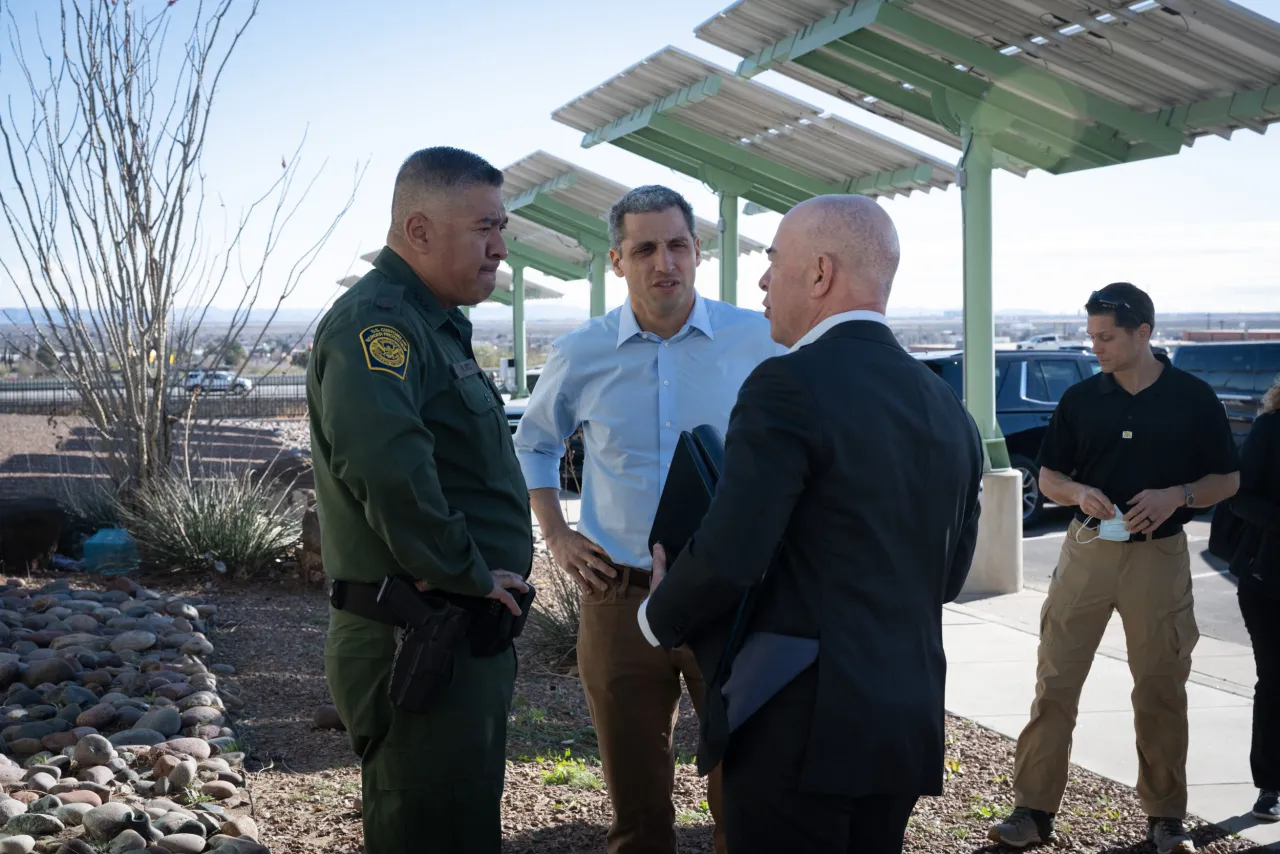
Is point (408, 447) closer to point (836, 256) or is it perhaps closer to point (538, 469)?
point (836, 256)

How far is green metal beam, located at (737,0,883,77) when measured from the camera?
7777 mm

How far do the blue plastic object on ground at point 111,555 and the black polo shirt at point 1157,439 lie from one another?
23.6 feet

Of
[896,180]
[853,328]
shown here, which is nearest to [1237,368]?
[896,180]

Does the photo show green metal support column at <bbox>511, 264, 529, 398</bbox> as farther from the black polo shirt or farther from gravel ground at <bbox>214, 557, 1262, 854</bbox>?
the black polo shirt

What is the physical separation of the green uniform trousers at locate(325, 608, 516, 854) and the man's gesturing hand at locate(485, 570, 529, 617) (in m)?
0.14

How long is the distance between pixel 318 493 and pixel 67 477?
381 inches

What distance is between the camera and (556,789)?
15.3ft

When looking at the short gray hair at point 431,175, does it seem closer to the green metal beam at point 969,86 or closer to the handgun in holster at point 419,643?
the handgun in holster at point 419,643

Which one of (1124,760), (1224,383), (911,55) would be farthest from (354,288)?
(1224,383)

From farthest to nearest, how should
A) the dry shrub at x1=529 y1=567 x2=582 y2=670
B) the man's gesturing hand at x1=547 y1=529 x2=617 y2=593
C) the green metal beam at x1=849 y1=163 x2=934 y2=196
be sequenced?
the green metal beam at x1=849 y1=163 x2=934 y2=196 < the dry shrub at x1=529 y1=567 x2=582 y2=670 < the man's gesturing hand at x1=547 y1=529 x2=617 y2=593

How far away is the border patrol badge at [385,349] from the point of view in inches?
99.2

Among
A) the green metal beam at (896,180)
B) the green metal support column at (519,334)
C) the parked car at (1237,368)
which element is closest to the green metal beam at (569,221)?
the green metal support column at (519,334)

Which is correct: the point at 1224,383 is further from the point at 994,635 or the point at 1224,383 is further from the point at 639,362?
the point at 639,362

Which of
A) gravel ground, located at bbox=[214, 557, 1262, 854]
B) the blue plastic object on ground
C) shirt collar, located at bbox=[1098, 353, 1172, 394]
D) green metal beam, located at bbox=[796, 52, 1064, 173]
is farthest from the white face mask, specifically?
the blue plastic object on ground
